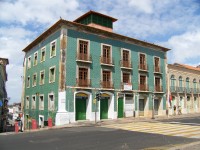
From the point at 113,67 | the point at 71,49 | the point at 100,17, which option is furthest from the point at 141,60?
the point at 71,49

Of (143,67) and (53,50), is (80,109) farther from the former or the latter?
(143,67)

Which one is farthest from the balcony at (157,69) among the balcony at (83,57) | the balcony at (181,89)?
the balcony at (83,57)

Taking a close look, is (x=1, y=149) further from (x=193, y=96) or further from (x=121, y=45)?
(x=193, y=96)

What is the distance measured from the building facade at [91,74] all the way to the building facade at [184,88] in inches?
131

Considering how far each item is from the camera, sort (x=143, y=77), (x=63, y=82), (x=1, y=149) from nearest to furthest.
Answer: (x=1, y=149)
(x=63, y=82)
(x=143, y=77)

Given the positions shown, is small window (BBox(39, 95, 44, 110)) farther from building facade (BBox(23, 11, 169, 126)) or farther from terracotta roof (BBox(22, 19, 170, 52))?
terracotta roof (BBox(22, 19, 170, 52))

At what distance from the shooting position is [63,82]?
2488cm

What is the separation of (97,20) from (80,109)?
11312 mm

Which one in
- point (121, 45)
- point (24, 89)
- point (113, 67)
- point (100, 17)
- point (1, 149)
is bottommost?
point (1, 149)

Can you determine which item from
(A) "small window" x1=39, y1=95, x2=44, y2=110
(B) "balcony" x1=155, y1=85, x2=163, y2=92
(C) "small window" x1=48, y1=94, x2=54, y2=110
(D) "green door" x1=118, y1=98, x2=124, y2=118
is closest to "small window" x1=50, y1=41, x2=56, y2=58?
(C) "small window" x1=48, y1=94, x2=54, y2=110

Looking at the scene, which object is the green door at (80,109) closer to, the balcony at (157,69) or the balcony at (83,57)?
the balcony at (83,57)

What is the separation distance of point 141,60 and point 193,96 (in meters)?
15.5

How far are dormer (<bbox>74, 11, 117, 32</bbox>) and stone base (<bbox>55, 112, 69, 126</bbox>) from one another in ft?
37.8

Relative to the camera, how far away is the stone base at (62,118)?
23.8m
